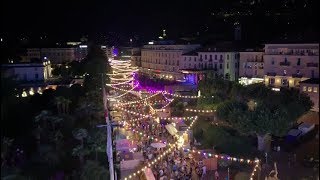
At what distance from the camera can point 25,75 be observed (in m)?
41.7

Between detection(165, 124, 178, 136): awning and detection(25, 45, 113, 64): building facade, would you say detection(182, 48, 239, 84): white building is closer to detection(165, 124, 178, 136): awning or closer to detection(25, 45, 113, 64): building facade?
detection(165, 124, 178, 136): awning

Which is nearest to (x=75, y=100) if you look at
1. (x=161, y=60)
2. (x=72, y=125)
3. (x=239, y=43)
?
(x=72, y=125)

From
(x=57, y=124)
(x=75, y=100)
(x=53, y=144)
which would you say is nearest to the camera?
(x=53, y=144)

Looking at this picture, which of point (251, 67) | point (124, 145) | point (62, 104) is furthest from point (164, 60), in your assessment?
point (124, 145)

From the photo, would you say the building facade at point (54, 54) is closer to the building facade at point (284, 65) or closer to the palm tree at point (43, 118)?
the building facade at point (284, 65)

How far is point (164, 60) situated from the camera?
2154 inches

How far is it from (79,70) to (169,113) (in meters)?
28.2

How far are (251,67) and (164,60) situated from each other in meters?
17.6

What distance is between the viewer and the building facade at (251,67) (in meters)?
37.8

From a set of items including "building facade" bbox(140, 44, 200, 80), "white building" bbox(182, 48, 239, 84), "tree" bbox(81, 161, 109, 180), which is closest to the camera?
"tree" bbox(81, 161, 109, 180)

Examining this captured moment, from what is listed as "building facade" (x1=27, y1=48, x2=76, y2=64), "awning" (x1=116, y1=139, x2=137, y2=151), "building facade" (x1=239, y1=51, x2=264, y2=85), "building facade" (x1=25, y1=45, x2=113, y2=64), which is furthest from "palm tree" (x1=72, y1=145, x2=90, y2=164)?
"building facade" (x1=27, y1=48, x2=76, y2=64)

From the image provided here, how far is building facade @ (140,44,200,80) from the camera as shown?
166ft

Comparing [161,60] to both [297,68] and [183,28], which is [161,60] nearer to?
[183,28]

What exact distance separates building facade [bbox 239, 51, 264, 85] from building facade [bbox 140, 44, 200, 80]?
10495 mm
